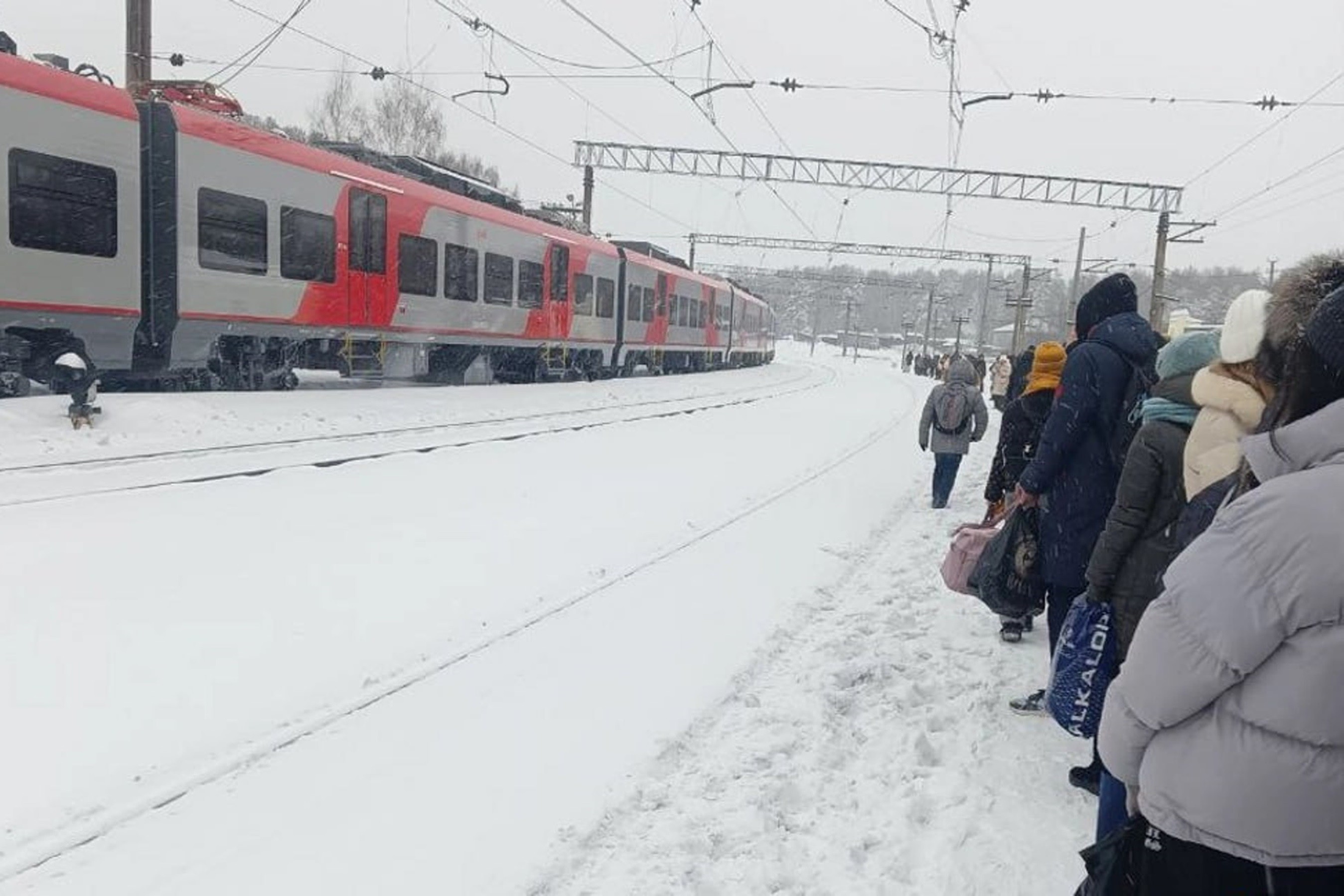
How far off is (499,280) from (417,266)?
3103 mm

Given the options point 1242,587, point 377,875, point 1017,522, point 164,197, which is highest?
point 164,197

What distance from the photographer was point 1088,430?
3971 millimetres

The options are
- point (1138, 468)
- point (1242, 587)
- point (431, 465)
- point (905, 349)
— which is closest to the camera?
point (1242, 587)

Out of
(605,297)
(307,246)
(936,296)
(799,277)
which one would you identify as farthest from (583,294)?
(936,296)

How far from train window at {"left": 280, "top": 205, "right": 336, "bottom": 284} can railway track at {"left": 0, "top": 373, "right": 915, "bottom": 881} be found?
9266 mm

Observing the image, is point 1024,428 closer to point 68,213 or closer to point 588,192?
point 68,213

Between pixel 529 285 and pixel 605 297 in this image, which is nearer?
pixel 529 285

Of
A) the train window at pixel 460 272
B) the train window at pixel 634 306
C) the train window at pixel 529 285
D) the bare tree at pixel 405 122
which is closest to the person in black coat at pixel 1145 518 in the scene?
the train window at pixel 460 272

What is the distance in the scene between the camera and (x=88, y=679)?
13.2ft

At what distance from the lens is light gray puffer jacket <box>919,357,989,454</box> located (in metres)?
9.66

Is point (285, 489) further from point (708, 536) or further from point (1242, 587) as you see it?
point (1242, 587)

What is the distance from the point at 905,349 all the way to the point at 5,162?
199ft

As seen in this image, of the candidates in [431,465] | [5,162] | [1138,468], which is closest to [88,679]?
[1138,468]

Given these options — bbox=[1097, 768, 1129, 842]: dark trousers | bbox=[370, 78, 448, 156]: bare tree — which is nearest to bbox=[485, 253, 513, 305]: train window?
bbox=[1097, 768, 1129, 842]: dark trousers
